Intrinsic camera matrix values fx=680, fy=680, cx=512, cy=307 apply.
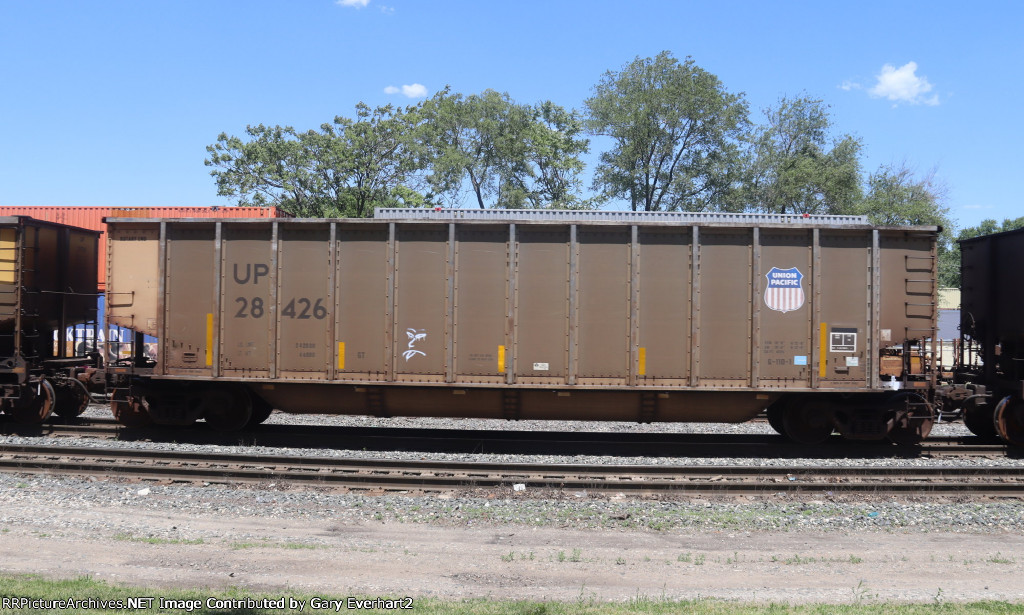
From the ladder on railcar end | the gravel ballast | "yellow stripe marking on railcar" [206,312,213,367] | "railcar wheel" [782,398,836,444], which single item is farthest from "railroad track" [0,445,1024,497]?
the ladder on railcar end

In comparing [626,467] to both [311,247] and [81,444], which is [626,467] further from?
[81,444]

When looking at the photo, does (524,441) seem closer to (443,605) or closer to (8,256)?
(443,605)

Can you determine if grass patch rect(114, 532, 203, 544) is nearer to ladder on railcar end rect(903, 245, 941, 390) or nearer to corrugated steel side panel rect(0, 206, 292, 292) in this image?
ladder on railcar end rect(903, 245, 941, 390)

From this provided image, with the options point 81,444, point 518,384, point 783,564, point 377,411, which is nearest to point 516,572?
point 783,564

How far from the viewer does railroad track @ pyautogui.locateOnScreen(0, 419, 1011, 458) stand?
11.8m

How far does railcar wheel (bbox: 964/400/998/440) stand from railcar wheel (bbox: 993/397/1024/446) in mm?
381

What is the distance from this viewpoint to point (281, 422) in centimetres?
1478

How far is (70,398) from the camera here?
13438mm

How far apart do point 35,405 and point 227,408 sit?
3762mm

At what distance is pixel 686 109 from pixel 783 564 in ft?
128

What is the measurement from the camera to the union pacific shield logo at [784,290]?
37.7ft

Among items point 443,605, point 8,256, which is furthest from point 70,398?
point 443,605

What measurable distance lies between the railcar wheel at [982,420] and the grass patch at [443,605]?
27.1 ft

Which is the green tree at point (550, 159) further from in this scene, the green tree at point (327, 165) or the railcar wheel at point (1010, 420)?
the railcar wheel at point (1010, 420)
